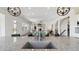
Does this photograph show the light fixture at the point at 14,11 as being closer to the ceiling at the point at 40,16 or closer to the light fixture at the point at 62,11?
the ceiling at the point at 40,16

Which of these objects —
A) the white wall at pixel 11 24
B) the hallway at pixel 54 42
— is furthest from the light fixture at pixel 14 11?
the hallway at pixel 54 42

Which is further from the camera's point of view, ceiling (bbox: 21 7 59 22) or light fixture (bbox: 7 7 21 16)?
ceiling (bbox: 21 7 59 22)

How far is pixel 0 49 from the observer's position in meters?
1.24

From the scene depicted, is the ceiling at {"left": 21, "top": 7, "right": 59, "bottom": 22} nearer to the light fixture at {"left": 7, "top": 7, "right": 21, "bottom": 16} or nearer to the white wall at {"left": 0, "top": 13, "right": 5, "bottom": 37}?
the light fixture at {"left": 7, "top": 7, "right": 21, "bottom": 16}

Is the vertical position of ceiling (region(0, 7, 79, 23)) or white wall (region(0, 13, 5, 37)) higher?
ceiling (region(0, 7, 79, 23))

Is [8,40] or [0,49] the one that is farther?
[8,40]

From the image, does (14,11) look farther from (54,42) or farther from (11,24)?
(54,42)

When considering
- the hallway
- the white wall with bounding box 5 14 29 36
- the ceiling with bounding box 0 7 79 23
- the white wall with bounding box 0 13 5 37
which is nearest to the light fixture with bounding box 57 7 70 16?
the ceiling with bounding box 0 7 79 23

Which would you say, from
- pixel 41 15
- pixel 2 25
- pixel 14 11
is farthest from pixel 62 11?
pixel 2 25

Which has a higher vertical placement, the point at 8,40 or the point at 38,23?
the point at 38,23
